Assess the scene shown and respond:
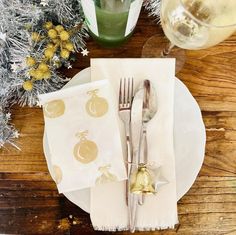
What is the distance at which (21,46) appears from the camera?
2.31 feet

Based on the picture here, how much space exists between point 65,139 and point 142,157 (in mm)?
113

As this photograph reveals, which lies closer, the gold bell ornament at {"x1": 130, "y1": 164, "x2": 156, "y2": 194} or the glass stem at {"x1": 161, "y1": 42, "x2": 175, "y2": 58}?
the gold bell ornament at {"x1": 130, "y1": 164, "x2": 156, "y2": 194}

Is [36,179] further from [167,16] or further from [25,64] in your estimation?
[167,16]

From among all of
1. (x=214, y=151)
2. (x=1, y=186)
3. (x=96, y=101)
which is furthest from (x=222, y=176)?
(x=1, y=186)

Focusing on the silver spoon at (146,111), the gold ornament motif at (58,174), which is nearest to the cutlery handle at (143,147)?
the silver spoon at (146,111)

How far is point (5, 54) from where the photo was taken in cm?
71

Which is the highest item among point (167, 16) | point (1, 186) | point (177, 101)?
point (167, 16)

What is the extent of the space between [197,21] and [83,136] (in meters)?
0.22

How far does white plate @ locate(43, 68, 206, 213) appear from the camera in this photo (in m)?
0.68

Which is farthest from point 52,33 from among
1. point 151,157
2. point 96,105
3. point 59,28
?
point 151,157

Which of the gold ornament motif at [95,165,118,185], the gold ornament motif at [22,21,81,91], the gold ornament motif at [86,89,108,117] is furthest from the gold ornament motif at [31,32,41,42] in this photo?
the gold ornament motif at [95,165,118,185]

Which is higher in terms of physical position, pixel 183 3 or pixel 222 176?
pixel 183 3

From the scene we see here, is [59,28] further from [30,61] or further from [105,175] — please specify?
[105,175]

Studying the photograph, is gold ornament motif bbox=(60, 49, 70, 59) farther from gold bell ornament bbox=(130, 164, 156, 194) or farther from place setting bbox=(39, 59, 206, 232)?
gold bell ornament bbox=(130, 164, 156, 194)
